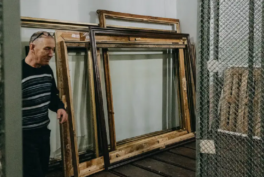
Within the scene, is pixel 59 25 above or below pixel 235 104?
above

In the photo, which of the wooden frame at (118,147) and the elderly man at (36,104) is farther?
the wooden frame at (118,147)

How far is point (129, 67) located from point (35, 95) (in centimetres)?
135

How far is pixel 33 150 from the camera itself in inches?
71.1

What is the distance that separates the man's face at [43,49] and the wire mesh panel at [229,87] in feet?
3.45

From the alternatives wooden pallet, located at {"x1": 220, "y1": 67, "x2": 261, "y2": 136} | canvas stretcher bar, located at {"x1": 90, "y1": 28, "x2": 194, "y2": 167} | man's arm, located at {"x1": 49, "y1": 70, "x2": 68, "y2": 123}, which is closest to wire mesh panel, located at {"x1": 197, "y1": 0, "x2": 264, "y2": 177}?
wooden pallet, located at {"x1": 220, "y1": 67, "x2": 261, "y2": 136}

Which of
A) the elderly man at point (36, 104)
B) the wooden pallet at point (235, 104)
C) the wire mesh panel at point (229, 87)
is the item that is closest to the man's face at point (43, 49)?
the elderly man at point (36, 104)

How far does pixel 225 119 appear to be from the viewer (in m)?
1.40

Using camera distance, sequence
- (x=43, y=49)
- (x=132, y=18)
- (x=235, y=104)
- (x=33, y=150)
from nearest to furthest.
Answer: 1. (x=235, y=104)
2. (x=33, y=150)
3. (x=43, y=49)
4. (x=132, y=18)

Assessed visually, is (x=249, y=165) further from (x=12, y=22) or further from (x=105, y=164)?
(x=105, y=164)

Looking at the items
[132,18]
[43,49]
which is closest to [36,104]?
[43,49]

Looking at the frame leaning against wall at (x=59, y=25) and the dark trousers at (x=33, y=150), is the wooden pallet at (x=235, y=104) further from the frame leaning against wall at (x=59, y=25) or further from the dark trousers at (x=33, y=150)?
the frame leaning against wall at (x=59, y=25)

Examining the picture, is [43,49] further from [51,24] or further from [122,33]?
[122,33]

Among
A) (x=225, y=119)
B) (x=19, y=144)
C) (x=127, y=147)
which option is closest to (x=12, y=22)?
(x=19, y=144)

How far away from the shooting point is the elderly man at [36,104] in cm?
181
